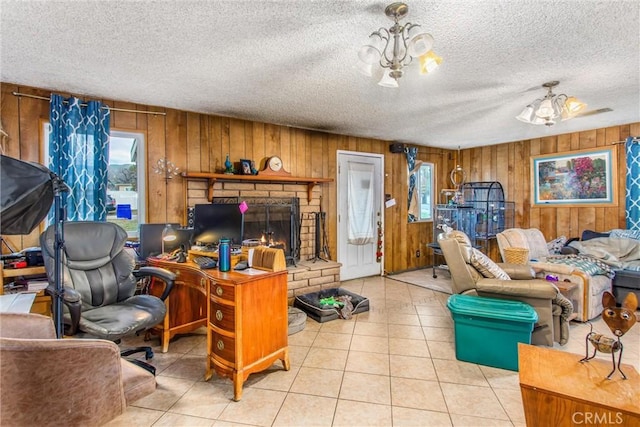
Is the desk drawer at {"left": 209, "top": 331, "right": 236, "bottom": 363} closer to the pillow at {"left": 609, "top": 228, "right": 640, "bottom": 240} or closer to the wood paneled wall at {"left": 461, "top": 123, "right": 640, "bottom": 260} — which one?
the pillow at {"left": 609, "top": 228, "right": 640, "bottom": 240}

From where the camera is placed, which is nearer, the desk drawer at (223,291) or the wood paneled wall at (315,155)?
the desk drawer at (223,291)

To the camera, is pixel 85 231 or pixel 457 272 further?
pixel 457 272

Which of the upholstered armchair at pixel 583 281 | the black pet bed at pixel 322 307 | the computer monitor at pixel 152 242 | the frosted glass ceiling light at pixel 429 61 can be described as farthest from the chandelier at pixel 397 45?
the upholstered armchair at pixel 583 281

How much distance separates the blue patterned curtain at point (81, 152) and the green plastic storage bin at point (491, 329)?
3.34 metres

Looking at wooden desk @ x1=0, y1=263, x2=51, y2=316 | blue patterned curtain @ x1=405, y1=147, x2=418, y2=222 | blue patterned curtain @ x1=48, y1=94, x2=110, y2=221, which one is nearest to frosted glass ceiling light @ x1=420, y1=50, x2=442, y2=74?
blue patterned curtain @ x1=48, y1=94, x2=110, y2=221

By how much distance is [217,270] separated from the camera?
229 cm

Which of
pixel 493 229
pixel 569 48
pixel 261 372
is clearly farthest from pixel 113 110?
pixel 493 229

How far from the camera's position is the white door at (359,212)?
4906 millimetres

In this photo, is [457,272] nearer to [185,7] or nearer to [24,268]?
[185,7]

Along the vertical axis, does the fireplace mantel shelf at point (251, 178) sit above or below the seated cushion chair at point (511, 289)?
above

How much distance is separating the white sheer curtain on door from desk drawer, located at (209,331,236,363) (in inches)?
121

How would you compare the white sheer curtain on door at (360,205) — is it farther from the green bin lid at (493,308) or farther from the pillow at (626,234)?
the pillow at (626,234)

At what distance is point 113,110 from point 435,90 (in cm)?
317

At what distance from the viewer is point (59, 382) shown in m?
1.04
